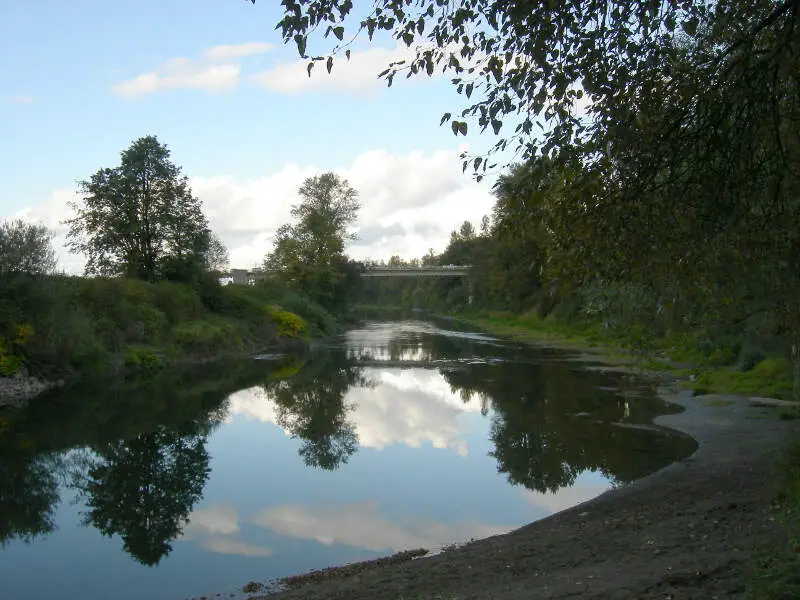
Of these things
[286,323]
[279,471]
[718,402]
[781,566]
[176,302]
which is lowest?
[279,471]

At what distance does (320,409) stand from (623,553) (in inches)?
706

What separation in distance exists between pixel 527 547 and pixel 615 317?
149 inches

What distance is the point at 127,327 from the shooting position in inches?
1485

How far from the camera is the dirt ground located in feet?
23.8

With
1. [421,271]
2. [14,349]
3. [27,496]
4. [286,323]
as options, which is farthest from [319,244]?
[27,496]

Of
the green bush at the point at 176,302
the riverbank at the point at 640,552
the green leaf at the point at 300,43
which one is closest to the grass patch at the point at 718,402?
the riverbank at the point at 640,552

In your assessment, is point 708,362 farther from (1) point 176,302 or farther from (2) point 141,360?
(1) point 176,302

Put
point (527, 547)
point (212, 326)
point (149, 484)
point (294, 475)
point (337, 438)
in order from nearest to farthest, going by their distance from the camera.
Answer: point (527, 547) < point (149, 484) < point (294, 475) < point (337, 438) < point (212, 326)

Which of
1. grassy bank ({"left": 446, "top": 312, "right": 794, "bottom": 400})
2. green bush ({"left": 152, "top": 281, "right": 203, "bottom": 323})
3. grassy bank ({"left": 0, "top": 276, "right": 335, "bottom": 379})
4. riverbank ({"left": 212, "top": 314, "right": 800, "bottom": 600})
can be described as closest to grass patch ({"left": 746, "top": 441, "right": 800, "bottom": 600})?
riverbank ({"left": 212, "top": 314, "right": 800, "bottom": 600})

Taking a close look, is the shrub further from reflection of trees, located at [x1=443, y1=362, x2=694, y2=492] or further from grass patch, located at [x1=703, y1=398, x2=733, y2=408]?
grass patch, located at [x1=703, y1=398, x2=733, y2=408]

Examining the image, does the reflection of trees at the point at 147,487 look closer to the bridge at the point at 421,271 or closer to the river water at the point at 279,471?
the river water at the point at 279,471

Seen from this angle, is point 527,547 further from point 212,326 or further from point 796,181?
point 212,326

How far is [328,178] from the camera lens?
7519 cm

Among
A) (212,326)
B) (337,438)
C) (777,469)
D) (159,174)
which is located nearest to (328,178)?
(159,174)
